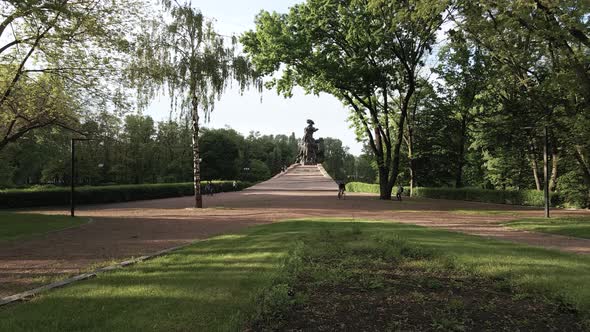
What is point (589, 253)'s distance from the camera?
9320 mm

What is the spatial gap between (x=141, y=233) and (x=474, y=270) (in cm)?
1019

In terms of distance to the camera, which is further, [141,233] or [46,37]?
[46,37]

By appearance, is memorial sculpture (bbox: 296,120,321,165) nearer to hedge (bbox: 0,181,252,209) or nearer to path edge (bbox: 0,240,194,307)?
hedge (bbox: 0,181,252,209)

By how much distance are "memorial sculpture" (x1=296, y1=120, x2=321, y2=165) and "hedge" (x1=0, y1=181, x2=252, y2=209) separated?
112ft

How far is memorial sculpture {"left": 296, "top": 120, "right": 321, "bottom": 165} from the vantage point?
69.1m

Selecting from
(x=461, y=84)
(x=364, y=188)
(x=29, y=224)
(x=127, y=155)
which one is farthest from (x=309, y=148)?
(x=29, y=224)

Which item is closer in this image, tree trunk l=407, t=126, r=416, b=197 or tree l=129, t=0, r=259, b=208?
tree l=129, t=0, r=259, b=208

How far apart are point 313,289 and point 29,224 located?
13900mm

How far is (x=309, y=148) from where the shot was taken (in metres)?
70.8

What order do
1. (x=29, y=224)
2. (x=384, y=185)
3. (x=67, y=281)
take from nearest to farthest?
1. (x=67, y=281)
2. (x=29, y=224)
3. (x=384, y=185)

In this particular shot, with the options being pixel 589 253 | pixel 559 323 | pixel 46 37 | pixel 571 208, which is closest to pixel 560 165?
pixel 571 208

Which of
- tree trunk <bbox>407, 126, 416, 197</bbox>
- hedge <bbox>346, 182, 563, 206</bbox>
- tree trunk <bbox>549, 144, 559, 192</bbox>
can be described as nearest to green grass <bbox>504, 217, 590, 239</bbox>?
hedge <bbox>346, 182, 563, 206</bbox>

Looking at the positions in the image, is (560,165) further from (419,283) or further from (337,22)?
(419,283)

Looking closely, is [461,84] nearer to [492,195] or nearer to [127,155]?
[492,195]
